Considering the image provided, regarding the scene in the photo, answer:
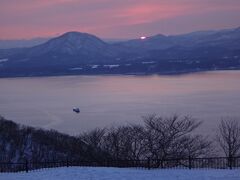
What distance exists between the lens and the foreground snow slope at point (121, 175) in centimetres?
1030

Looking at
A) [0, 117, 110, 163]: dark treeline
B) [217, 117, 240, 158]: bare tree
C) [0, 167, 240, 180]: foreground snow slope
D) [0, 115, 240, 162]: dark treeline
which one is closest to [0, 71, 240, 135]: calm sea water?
[217, 117, 240, 158]: bare tree

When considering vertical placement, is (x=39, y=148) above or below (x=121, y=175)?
below

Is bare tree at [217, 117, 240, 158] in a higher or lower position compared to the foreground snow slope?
lower

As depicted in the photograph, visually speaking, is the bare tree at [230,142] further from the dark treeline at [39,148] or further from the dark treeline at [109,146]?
the dark treeline at [39,148]

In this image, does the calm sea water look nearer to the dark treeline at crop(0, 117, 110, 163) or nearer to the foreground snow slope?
the dark treeline at crop(0, 117, 110, 163)

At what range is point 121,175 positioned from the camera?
10.6 m

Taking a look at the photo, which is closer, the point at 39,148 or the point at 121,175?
the point at 121,175

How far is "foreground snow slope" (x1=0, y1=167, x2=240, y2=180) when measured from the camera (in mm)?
10297

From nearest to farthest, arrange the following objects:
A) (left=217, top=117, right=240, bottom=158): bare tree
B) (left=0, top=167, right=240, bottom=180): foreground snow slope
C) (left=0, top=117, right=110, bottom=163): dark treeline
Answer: (left=0, top=167, right=240, bottom=180): foreground snow slope, (left=0, top=117, right=110, bottom=163): dark treeline, (left=217, top=117, right=240, bottom=158): bare tree

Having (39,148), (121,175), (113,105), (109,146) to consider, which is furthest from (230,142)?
(113,105)

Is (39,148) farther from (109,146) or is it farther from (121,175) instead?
(121,175)

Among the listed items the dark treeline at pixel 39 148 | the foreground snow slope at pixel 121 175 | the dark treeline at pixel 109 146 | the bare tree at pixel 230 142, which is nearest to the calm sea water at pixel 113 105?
the bare tree at pixel 230 142

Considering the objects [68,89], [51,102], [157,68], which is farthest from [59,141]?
[157,68]

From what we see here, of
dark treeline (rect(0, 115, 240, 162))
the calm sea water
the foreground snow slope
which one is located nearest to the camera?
the foreground snow slope
